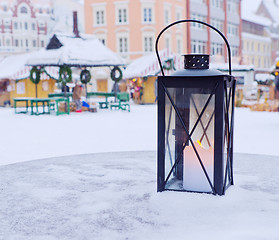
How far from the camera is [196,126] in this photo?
156 inches

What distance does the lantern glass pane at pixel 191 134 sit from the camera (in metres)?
3.87

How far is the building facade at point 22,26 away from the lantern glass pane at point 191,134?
180 ft

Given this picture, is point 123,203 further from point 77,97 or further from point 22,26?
point 22,26

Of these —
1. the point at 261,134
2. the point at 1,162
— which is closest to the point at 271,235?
the point at 1,162

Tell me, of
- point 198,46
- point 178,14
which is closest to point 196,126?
point 178,14

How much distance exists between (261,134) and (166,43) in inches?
1128

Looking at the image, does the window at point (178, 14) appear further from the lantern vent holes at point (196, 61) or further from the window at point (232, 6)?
the lantern vent holes at point (196, 61)

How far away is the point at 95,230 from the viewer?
3.15 metres

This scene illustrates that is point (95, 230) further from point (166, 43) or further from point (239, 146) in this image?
point (166, 43)

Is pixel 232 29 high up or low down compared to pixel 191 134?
up

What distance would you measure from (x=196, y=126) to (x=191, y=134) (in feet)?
0.40

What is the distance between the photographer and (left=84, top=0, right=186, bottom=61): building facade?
1407 inches

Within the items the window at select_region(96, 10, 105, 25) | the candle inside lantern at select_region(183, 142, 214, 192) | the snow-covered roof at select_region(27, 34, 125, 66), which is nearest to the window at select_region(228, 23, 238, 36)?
the window at select_region(96, 10, 105, 25)

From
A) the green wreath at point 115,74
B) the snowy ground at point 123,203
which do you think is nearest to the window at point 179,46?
the green wreath at point 115,74
